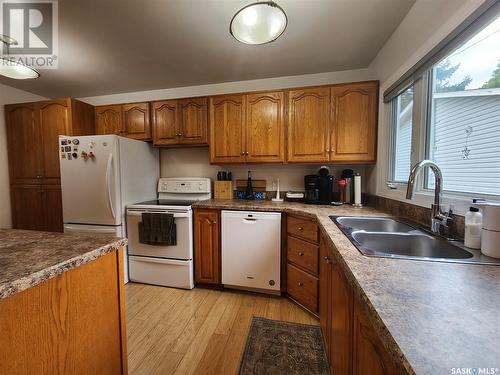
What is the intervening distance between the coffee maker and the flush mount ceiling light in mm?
1403

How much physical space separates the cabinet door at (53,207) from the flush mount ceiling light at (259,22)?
2865 mm

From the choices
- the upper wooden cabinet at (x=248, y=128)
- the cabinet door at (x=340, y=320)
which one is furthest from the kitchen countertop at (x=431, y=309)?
the upper wooden cabinet at (x=248, y=128)

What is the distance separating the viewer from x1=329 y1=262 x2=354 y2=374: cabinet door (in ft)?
2.73

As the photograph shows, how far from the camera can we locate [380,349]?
0.54 m

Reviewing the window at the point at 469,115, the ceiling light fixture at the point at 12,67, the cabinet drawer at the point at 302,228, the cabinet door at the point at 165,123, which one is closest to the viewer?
the window at the point at 469,115

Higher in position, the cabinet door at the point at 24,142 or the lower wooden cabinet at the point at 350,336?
the cabinet door at the point at 24,142

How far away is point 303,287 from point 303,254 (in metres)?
0.29

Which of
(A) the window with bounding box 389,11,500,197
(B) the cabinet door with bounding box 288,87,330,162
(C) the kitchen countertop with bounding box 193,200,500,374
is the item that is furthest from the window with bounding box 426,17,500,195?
(B) the cabinet door with bounding box 288,87,330,162

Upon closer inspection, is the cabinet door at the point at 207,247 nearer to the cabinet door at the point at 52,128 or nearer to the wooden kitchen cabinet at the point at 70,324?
the wooden kitchen cabinet at the point at 70,324

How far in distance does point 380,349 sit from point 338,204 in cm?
172

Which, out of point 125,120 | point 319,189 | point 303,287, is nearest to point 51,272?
point 303,287

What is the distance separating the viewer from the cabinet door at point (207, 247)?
219 centimetres

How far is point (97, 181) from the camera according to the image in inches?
88.8

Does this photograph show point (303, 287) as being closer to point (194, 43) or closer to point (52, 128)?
point (194, 43)
